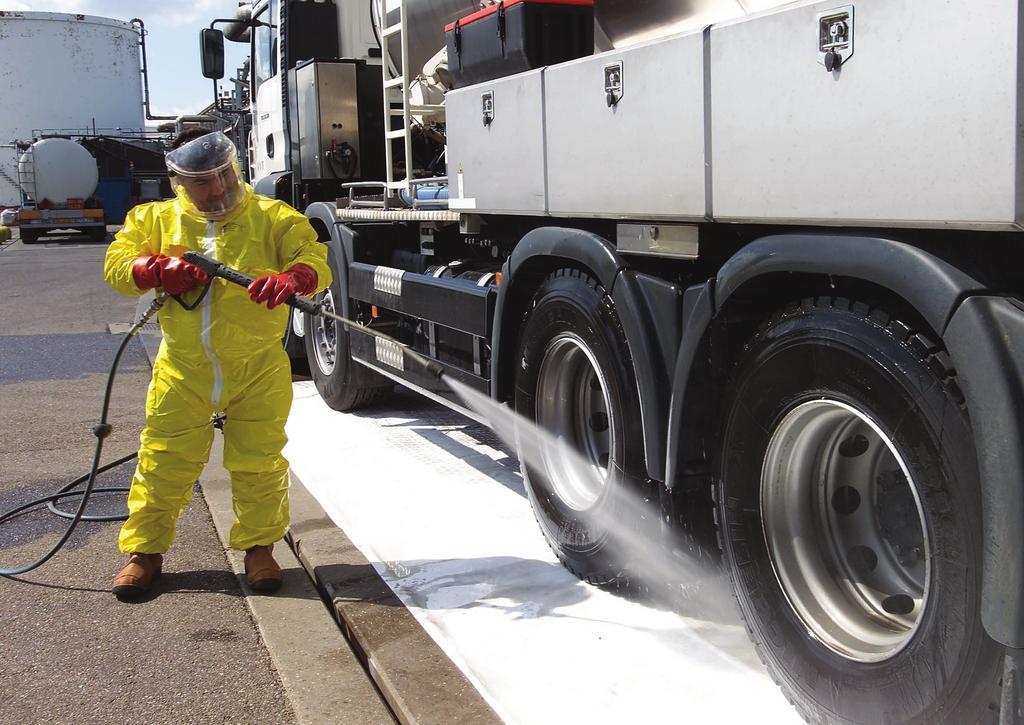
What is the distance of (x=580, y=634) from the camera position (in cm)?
380

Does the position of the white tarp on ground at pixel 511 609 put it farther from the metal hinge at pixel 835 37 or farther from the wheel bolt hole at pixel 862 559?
the metal hinge at pixel 835 37

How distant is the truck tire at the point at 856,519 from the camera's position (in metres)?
2.30

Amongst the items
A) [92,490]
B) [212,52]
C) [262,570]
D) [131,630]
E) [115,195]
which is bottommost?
[131,630]

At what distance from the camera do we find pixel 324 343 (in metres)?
7.78

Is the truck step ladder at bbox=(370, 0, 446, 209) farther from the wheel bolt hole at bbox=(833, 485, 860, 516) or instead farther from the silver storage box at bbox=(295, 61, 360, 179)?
the wheel bolt hole at bbox=(833, 485, 860, 516)

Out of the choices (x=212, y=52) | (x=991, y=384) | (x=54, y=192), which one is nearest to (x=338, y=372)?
(x=212, y=52)

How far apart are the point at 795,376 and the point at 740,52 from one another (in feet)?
2.77

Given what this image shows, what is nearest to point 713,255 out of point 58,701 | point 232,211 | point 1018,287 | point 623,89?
point 623,89

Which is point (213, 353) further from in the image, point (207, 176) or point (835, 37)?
point (835, 37)

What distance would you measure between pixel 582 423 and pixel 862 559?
1.57 m

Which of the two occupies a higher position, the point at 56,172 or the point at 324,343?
the point at 56,172

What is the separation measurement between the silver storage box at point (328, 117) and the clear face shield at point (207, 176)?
298 centimetres

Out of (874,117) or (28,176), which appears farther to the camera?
(28,176)

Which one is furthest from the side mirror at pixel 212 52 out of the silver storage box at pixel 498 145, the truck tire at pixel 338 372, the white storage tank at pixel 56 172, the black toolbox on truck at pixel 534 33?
the white storage tank at pixel 56 172
